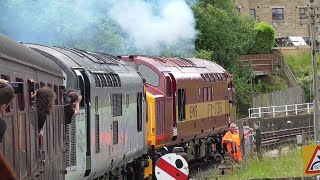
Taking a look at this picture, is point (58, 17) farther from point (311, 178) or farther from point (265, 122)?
point (311, 178)

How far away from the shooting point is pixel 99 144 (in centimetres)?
1350

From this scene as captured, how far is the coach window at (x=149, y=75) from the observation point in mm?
21547

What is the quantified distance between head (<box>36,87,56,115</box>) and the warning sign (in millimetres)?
5724

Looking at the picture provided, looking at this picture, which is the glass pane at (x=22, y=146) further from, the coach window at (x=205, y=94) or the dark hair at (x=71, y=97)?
the coach window at (x=205, y=94)

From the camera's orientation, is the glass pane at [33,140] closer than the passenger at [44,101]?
No

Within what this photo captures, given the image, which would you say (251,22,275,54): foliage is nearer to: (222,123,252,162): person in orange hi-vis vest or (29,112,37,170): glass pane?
(222,123,252,162): person in orange hi-vis vest

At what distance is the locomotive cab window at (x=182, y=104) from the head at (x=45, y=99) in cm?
1489

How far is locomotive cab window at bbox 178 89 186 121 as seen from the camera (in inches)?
903

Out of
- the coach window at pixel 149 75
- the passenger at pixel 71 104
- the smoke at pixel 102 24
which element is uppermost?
the smoke at pixel 102 24

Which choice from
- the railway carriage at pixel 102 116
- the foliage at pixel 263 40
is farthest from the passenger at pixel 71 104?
the foliage at pixel 263 40

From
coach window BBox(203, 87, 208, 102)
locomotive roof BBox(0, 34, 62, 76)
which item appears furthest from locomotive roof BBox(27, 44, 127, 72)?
coach window BBox(203, 87, 208, 102)

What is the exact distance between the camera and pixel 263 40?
62.7 m

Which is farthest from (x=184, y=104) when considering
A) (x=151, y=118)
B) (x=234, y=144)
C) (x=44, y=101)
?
(x=44, y=101)

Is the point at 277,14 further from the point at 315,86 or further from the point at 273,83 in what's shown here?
the point at 315,86
